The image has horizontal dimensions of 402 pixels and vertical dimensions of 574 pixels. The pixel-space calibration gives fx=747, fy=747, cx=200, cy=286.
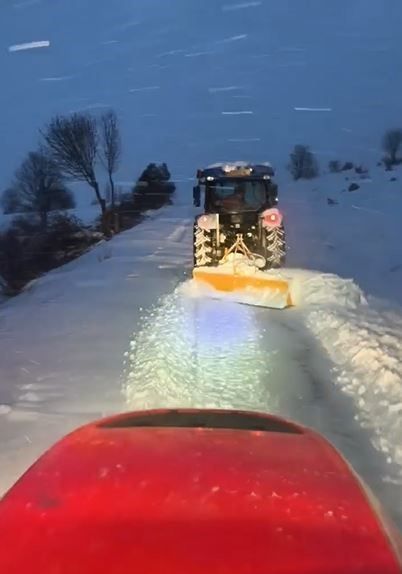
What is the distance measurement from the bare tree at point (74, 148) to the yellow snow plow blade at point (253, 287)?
106 feet

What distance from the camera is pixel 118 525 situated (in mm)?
1934

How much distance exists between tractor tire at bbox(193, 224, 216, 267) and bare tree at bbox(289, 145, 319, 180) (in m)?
66.9

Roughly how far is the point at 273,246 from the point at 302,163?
7395 cm

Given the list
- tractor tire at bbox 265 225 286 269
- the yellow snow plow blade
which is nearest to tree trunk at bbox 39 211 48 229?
tractor tire at bbox 265 225 286 269

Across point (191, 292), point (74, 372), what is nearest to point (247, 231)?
point (191, 292)

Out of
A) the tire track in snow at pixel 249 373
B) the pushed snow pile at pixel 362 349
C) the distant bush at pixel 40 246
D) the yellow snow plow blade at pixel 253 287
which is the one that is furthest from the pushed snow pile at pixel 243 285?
the distant bush at pixel 40 246

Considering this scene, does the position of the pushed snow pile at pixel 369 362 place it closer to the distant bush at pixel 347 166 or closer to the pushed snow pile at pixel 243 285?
the pushed snow pile at pixel 243 285

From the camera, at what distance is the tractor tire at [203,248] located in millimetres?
14117

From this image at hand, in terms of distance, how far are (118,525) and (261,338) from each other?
7027mm

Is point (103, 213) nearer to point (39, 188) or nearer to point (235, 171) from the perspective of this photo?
point (39, 188)

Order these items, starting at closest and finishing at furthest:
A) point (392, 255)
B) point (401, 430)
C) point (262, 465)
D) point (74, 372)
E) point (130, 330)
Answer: point (262, 465)
point (401, 430)
point (74, 372)
point (130, 330)
point (392, 255)

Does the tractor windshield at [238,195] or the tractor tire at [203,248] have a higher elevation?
the tractor windshield at [238,195]

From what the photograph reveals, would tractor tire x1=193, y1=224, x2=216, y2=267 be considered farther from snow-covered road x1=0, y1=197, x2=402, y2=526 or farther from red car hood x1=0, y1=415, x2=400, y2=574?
red car hood x1=0, y1=415, x2=400, y2=574

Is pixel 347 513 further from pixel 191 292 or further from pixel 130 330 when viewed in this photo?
pixel 191 292
